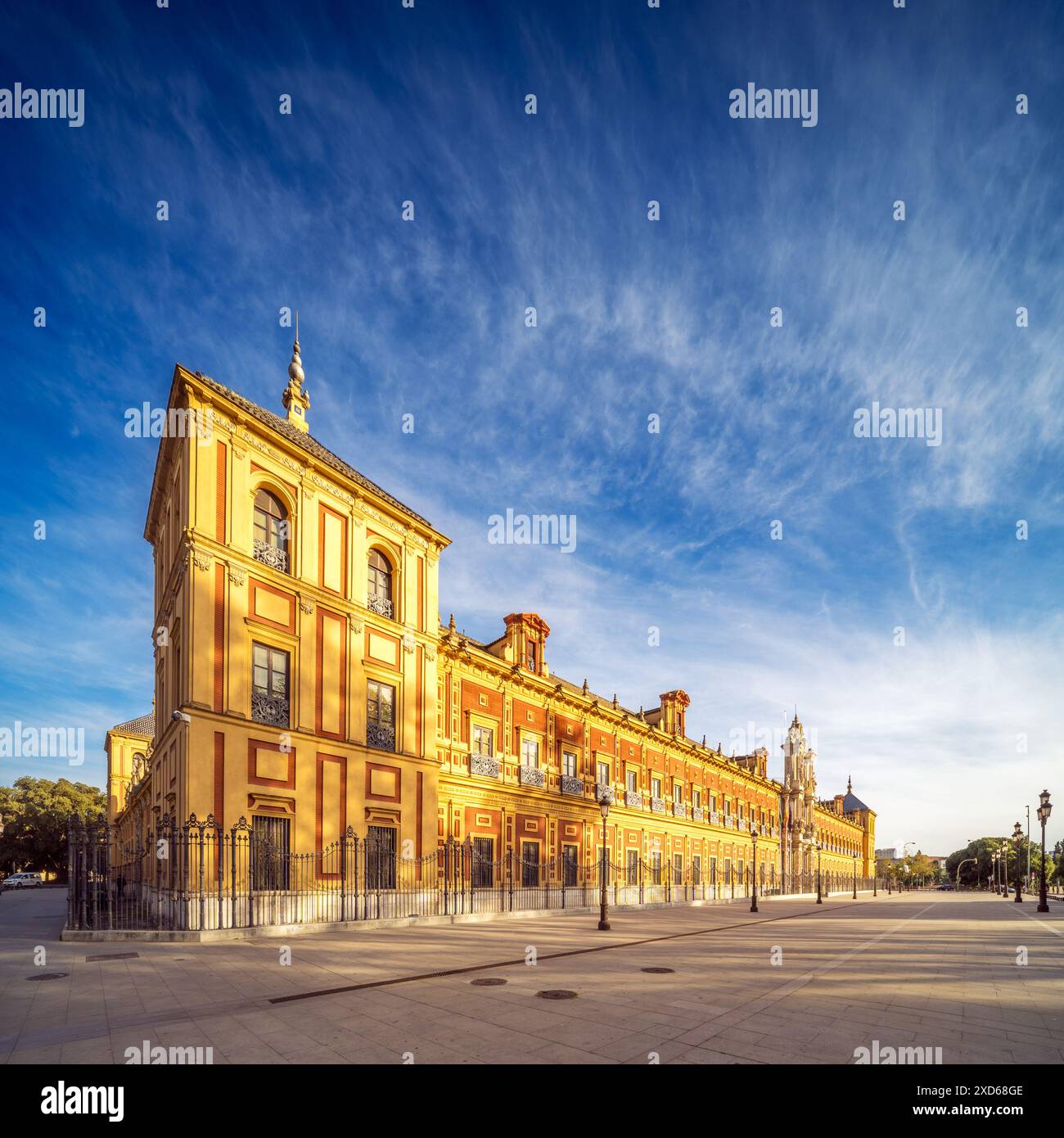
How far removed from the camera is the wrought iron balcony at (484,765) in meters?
26.7

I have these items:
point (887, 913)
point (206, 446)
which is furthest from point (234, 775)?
point (887, 913)

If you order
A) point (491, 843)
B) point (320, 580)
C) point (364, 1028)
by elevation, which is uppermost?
point (320, 580)

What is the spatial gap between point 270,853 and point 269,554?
25.1 ft

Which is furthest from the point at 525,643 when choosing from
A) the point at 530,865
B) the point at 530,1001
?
the point at 530,1001

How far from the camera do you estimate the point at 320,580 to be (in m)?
21.1

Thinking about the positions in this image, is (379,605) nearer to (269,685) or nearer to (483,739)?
(269,685)

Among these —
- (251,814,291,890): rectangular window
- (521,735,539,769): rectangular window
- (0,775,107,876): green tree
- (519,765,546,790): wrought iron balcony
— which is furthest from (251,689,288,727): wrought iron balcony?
(0,775,107,876): green tree

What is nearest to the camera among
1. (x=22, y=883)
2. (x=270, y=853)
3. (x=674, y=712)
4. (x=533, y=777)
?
(x=270, y=853)

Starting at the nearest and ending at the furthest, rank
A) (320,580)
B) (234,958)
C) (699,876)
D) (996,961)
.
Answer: (234,958) < (996,961) < (320,580) < (699,876)

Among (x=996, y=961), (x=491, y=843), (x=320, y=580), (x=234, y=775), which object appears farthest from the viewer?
(x=491, y=843)

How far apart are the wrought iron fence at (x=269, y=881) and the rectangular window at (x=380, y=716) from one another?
2.81 m

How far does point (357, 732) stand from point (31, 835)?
53231 millimetres

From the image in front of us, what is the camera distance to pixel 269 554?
19781 millimetres
